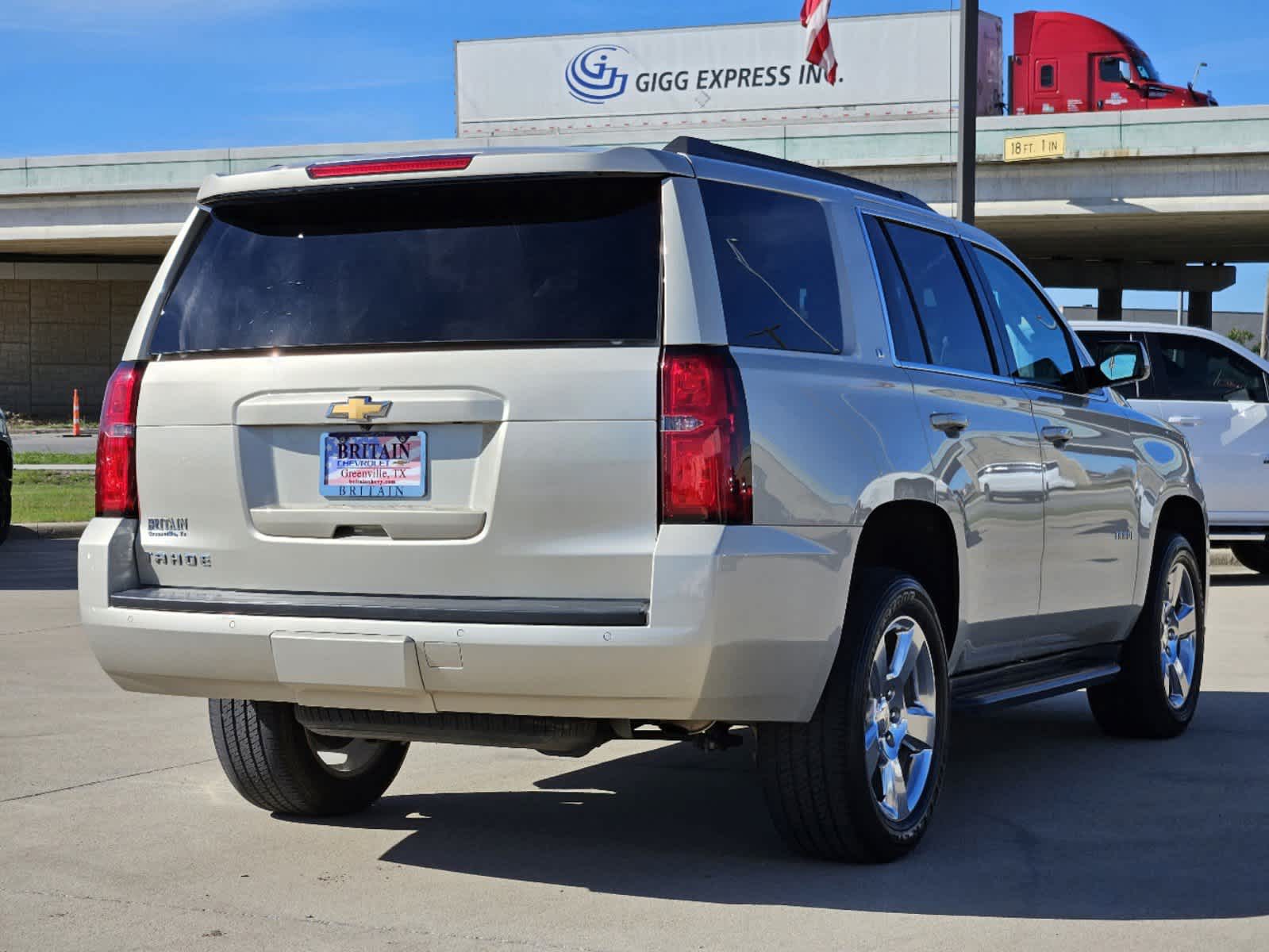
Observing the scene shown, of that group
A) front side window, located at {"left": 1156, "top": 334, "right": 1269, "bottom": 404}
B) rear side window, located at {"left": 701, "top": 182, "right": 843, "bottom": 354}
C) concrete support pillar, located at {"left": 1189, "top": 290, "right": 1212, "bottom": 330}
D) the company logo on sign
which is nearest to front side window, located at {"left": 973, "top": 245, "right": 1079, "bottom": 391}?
rear side window, located at {"left": 701, "top": 182, "right": 843, "bottom": 354}

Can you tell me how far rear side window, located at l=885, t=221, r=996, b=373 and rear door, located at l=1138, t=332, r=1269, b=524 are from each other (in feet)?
26.3

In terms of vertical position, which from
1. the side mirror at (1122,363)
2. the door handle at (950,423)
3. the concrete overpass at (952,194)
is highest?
the concrete overpass at (952,194)

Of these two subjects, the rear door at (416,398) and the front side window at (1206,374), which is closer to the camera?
the rear door at (416,398)

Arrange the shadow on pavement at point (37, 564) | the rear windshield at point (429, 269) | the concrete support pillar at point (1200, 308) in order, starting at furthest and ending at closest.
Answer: the concrete support pillar at point (1200, 308) < the shadow on pavement at point (37, 564) < the rear windshield at point (429, 269)

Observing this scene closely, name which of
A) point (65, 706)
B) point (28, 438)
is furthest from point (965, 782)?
point (28, 438)

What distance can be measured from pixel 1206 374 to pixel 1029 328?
7.82 m

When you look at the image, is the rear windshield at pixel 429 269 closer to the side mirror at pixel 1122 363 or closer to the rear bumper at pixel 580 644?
the rear bumper at pixel 580 644

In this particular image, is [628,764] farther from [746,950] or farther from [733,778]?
[746,950]

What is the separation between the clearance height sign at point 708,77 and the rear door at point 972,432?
118 ft

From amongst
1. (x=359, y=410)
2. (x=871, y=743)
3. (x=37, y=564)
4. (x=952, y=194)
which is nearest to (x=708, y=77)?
(x=952, y=194)

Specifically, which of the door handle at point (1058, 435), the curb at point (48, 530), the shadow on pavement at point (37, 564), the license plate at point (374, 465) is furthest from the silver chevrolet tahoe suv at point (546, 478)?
the curb at point (48, 530)

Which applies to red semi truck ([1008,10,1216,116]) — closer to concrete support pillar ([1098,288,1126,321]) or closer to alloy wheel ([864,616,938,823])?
concrete support pillar ([1098,288,1126,321])

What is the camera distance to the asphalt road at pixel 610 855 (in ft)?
15.4

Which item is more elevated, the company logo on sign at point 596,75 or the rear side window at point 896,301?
the company logo on sign at point 596,75
